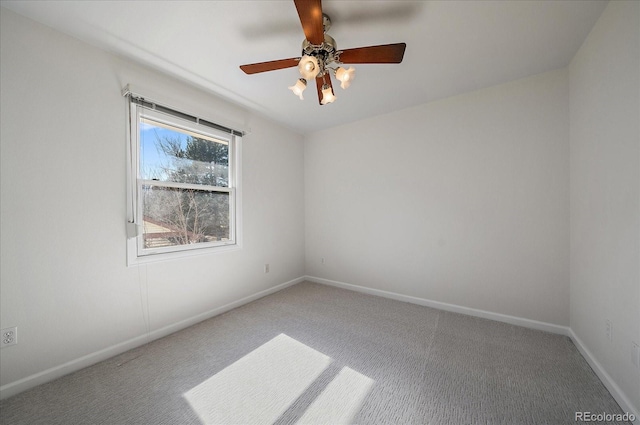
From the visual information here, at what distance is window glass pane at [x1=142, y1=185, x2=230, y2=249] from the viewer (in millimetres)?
→ 2238

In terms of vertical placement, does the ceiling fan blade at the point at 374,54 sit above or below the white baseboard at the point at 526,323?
above

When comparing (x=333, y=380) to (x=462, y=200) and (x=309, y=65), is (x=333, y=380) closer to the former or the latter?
(x=309, y=65)

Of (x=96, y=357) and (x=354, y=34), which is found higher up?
(x=354, y=34)

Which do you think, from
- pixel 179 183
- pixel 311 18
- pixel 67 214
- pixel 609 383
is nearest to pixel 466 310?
pixel 609 383

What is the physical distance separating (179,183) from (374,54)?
2169mm

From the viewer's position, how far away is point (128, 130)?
6.73 feet

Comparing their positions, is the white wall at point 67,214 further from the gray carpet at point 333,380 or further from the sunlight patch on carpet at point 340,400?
the sunlight patch on carpet at point 340,400

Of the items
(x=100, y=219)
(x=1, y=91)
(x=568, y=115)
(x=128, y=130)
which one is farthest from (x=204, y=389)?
(x=568, y=115)

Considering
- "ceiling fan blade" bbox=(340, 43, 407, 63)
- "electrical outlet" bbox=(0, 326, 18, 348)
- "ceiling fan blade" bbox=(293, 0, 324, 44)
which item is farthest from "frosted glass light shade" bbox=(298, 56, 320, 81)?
"electrical outlet" bbox=(0, 326, 18, 348)

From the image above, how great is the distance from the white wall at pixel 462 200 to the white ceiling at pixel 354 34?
446mm

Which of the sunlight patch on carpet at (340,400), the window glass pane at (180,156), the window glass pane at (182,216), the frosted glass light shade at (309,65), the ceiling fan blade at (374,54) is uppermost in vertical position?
the ceiling fan blade at (374,54)

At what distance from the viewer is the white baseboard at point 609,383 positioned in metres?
1.30

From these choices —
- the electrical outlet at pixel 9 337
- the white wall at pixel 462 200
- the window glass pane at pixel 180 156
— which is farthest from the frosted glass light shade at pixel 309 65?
the electrical outlet at pixel 9 337

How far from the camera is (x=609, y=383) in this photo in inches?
59.1
